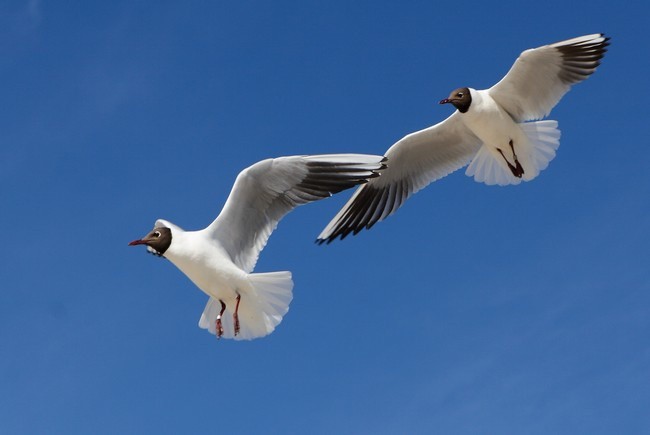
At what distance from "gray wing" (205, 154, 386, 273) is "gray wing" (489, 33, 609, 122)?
200 cm

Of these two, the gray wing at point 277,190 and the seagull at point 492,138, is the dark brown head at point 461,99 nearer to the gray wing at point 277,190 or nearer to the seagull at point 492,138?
the seagull at point 492,138

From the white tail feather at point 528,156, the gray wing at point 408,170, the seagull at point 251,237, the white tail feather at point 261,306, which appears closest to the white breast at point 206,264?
the seagull at point 251,237

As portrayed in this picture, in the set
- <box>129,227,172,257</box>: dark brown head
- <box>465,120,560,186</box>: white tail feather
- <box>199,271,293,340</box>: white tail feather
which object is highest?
<box>465,120,560,186</box>: white tail feather

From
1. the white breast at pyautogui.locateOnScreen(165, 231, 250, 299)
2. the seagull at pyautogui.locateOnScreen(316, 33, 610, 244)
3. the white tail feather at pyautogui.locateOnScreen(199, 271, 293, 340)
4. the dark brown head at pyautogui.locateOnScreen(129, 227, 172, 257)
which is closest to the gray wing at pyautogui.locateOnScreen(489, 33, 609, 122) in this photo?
the seagull at pyautogui.locateOnScreen(316, 33, 610, 244)

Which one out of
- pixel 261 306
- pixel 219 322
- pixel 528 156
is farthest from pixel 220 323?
pixel 528 156

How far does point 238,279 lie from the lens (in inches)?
311

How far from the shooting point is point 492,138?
967 centimetres

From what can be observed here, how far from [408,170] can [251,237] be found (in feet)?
8.14

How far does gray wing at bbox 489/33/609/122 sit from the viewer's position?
30.6ft

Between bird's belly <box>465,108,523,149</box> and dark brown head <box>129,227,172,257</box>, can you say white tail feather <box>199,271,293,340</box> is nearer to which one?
dark brown head <box>129,227,172,257</box>

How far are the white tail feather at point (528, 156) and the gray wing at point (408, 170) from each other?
22 cm

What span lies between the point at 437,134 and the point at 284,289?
9.12ft

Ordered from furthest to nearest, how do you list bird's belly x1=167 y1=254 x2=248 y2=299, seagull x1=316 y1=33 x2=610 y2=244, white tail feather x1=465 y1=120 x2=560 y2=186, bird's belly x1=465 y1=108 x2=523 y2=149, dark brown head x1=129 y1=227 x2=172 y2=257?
white tail feather x1=465 y1=120 x2=560 y2=186
bird's belly x1=465 y1=108 x2=523 y2=149
seagull x1=316 y1=33 x2=610 y2=244
dark brown head x1=129 y1=227 x2=172 y2=257
bird's belly x1=167 y1=254 x2=248 y2=299

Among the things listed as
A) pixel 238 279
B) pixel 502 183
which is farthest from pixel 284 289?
pixel 502 183
